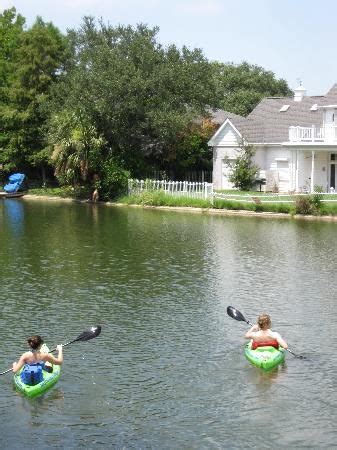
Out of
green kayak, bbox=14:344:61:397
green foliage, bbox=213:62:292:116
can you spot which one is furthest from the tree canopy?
green kayak, bbox=14:344:61:397

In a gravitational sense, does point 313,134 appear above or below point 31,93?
below

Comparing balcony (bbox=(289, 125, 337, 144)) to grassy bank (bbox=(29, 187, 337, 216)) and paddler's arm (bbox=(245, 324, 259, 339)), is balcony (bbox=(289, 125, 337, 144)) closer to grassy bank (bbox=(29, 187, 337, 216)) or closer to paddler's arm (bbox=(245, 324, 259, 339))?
grassy bank (bbox=(29, 187, 337, 216))

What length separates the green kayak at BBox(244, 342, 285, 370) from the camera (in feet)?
55.0

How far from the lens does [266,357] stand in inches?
663

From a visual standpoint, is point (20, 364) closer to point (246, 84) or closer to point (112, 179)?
point (112, 179)

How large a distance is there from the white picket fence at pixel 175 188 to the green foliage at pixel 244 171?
10.5 feet

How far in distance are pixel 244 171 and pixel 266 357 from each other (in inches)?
1546


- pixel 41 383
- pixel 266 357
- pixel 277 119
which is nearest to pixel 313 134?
pixel 277 119

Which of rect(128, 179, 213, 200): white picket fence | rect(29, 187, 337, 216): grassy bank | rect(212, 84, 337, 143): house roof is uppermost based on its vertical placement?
rect(212, 84, 337, 143): house roof

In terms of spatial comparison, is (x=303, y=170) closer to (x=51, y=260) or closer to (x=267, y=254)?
(x=267, y=254)

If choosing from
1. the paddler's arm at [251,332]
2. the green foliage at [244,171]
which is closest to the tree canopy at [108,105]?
the green foliage at [244,171]

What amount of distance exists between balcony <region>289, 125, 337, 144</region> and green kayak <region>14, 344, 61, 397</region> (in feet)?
124

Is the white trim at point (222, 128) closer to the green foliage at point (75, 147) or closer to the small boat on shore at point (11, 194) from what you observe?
the green foliage at point (75, 147)

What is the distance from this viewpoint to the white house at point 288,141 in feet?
171
